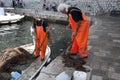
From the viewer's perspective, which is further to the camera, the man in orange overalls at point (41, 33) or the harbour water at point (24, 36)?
the harbour water at point (24, 36)

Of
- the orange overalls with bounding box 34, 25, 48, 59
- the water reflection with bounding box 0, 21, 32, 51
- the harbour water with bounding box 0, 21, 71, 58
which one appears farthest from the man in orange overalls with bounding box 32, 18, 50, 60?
the water reflection with bounding box 0, 21, 32, 51

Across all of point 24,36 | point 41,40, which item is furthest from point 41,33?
point 24,36

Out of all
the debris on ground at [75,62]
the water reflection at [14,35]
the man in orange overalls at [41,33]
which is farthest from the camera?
the water reflection at [14,35]

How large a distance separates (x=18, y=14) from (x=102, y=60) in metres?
18.0

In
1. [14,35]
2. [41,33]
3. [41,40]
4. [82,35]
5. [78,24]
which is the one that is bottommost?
[14,35]

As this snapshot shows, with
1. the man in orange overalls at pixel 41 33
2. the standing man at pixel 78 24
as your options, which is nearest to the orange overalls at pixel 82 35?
the standing man at pixel 78 24

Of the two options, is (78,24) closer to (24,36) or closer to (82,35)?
A: (82,35)

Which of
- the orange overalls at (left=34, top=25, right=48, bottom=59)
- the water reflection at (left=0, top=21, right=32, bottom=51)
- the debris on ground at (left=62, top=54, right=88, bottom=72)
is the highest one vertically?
the orange overalls at (left=34, top=25, right=48, bottom=59)

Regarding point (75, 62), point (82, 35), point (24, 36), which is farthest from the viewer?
point (24, 36)

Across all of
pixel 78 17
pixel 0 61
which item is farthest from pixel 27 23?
pixel 78 17

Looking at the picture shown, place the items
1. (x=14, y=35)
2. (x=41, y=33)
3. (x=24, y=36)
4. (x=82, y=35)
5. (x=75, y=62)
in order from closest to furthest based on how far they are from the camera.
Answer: (x=75, y=62) → (x=82, y=35) → (x=41, y=33) → (x=24, y=36) → (x=14, y=35)

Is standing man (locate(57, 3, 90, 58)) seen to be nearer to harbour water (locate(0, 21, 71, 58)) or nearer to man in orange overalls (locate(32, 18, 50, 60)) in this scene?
man in orange overalls (locate(32, 18, 50, 60))

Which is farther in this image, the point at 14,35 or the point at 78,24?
the point at 14,35

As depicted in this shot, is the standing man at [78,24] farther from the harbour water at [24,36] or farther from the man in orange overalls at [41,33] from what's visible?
the harbour water at [24,36]
